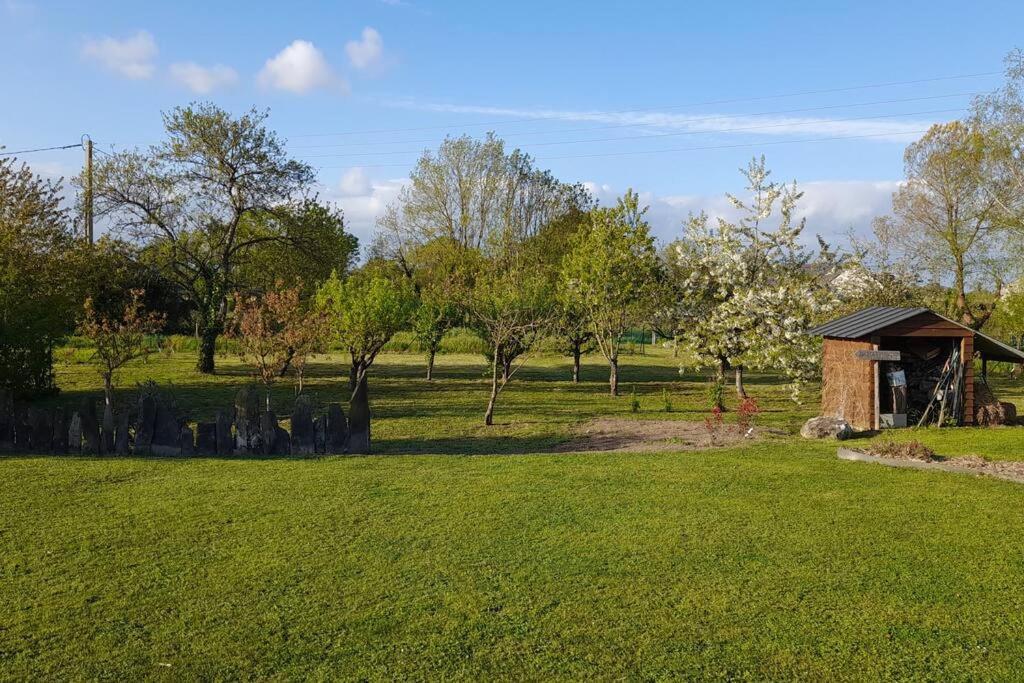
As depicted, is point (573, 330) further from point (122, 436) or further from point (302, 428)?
point (122, 436)

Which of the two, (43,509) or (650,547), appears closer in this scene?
(650,547)

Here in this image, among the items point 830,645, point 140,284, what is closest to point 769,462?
point 830,645

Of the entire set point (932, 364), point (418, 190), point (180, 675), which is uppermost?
point (418, 190)

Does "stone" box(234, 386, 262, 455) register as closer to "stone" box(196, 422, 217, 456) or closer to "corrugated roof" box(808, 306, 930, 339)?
"stone" box(196, 422, 217, 456)

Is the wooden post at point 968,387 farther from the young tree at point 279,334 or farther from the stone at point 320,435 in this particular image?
the young tree at point 279,334

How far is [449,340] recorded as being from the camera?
159 feet

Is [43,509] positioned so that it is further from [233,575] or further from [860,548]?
[860,548]

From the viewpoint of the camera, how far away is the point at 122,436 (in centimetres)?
1330

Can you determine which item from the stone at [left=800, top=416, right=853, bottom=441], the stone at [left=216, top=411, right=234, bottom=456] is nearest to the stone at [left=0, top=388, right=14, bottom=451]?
the stone at [left=216, top=411, right=234, bottom=456]

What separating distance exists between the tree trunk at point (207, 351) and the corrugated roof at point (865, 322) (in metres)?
20.1

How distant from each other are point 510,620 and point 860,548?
3784 mm

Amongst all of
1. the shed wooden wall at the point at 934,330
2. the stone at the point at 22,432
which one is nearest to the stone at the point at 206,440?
the stone at the point at 22,432

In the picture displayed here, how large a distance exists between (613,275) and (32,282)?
1670 cm

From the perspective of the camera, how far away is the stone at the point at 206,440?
1355 cm
